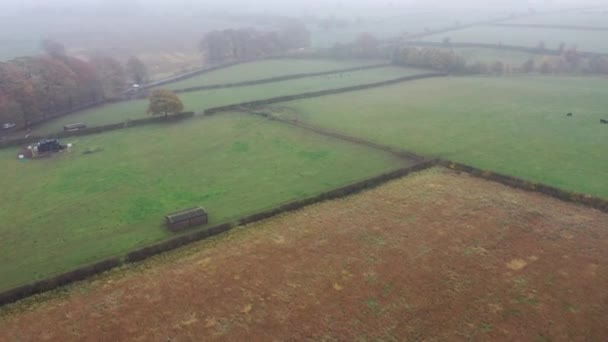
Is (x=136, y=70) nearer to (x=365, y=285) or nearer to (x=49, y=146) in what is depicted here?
(x=49, y=146)

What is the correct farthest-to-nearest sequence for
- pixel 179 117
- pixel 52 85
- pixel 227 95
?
pixel 227 95 < pixel 52 85 < pixel 179 117

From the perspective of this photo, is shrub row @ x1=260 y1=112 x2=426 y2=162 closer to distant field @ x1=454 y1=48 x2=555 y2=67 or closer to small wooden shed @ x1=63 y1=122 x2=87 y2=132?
small wooden shed @ x1=63 y1=122 x2=87 y2=132

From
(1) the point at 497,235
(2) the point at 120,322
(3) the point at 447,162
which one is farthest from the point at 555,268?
(2) the point at 120,322

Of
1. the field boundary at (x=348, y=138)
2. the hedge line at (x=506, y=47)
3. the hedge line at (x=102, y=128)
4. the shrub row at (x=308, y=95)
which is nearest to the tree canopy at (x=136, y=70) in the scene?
the hedge line at (x=102, y=128)

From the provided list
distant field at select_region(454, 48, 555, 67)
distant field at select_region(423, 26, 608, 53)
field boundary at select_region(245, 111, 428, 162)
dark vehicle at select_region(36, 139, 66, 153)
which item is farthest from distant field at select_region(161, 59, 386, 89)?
distant field at select_region(423, 26, 608, 53)

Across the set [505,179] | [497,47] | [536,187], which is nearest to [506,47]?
[497,47]
